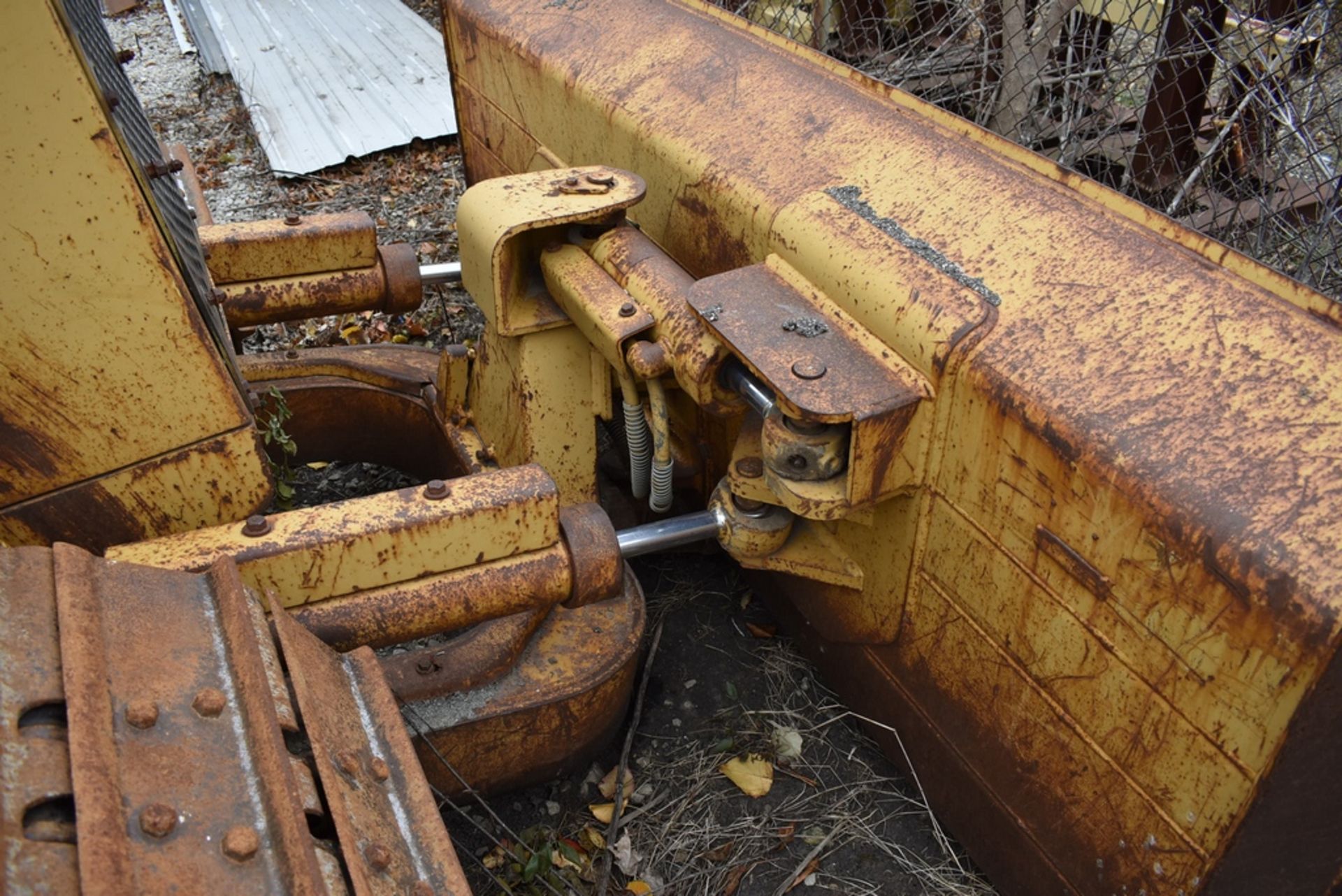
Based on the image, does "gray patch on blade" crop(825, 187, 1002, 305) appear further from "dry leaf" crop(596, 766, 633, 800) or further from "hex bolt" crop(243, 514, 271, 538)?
"dry leaf" crop(596, 766, 633, 800)

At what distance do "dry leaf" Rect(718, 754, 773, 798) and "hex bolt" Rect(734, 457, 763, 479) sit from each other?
72 cm

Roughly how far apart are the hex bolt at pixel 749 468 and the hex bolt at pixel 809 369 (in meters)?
0.38

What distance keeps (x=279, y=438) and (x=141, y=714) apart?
3.86 ft

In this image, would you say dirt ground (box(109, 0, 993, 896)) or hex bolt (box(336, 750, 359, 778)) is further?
dirt ground (box(109, 0, 993, 896))

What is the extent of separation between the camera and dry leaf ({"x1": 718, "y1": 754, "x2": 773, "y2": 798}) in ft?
7.64

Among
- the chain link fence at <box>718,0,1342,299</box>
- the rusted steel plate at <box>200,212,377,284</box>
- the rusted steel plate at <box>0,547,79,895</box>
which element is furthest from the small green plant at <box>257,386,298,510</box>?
the chain link fence at <box>718,0,1342,299</box>

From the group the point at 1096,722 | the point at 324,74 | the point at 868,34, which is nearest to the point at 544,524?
the point at 1096,722

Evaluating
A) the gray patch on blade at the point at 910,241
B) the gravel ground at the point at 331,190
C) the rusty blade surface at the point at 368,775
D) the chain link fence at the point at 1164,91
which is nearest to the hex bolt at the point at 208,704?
the rusty blade surface at the point at 368,775

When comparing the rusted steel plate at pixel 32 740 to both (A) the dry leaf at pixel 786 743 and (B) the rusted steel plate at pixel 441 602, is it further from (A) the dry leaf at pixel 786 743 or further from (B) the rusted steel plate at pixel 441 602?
(A) the dry leaf at pixel 786 743

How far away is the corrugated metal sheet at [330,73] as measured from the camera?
18.1 feet

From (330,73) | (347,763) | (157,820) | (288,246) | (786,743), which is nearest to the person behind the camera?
(157,820)

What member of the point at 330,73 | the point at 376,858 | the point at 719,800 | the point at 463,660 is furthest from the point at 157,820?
the point at 330,73

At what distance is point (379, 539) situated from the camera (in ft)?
5.58

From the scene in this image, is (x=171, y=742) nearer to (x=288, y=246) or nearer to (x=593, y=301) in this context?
(x=593, y=301)
